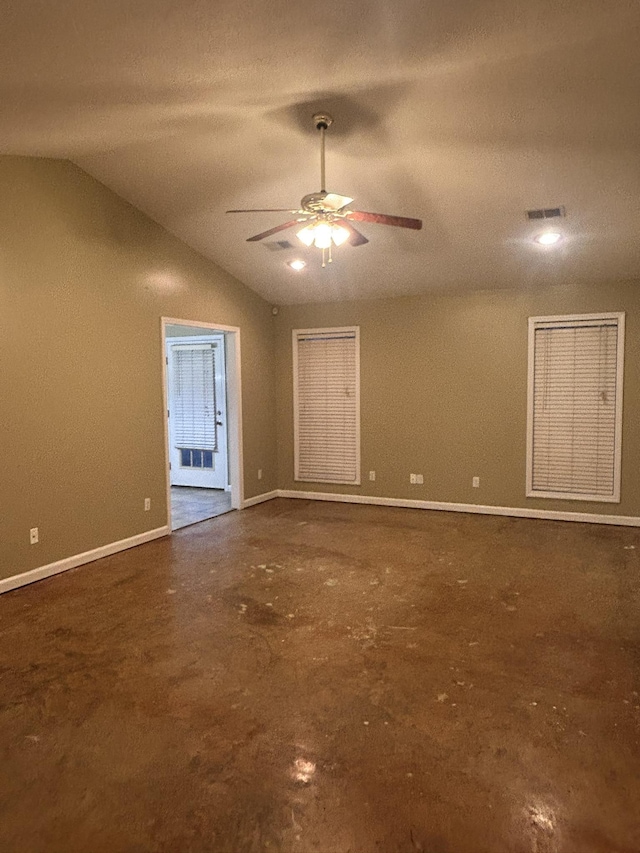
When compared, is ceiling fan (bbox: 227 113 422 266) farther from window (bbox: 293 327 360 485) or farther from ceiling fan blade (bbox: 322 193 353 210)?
window (bbox: 293 327 360 485)

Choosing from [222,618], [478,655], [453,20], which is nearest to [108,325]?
[222,618]

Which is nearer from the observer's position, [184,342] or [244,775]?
[244,775]

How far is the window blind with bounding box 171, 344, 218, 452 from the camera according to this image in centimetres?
771

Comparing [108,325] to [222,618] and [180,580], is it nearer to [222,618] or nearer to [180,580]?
[180,580]

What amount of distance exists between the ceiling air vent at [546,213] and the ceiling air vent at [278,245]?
221 cm

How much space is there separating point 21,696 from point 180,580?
1636mm

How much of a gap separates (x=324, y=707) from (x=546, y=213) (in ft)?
13.0

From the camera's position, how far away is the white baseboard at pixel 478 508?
5.84 m

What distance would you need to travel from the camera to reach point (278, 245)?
5.50m

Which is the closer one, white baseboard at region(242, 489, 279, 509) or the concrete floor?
the concrete floor

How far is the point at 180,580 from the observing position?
4.29 meters

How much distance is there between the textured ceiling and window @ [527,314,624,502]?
0.63 m

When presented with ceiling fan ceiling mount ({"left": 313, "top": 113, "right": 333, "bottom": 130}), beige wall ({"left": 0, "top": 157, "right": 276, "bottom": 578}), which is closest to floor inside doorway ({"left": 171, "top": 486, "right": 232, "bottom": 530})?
beige wall ({"left": 0, "top": 157, "right": 276, "bottom": 578})

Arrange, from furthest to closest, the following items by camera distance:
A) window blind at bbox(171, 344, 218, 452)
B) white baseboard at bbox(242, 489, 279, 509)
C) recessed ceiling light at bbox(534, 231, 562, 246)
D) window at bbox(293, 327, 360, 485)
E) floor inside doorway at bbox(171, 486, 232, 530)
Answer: window blind at bbox(171, 344, 218, 452) < window at bbox(293, 327, 360, 485) < white baseboard at bbox(242, 489, 279, 509) < floor inside doorway at bbox(171, 486, 232, 530) < recessed ceiling light at bbox(534, 231, 562, 246)
